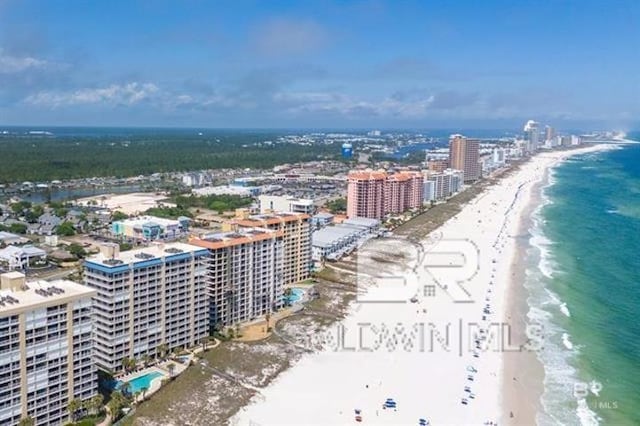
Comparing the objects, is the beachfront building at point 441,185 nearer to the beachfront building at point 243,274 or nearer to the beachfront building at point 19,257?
the beachfront building at point 243,274

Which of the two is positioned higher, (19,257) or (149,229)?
(149,229)

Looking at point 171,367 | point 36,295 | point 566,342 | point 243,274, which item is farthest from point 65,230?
point 566,342

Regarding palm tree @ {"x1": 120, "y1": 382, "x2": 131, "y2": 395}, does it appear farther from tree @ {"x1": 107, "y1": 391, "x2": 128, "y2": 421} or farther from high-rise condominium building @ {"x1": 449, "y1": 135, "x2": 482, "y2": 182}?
high-rise condominium building @ {"x1": 449, "y1": 135, "x2": 482, "y2": 182}

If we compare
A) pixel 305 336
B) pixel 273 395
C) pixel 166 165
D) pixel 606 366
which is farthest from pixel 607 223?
pixel 166 165

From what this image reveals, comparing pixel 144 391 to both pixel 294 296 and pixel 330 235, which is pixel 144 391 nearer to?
pixel 294 296

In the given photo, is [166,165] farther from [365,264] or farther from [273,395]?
[273,395]

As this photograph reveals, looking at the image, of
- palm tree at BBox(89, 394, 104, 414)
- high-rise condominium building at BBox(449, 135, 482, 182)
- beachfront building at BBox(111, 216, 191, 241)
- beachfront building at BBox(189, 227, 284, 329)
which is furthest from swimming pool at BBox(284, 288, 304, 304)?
high-rise condominium building at BBox(449, 135, 482, 182)
